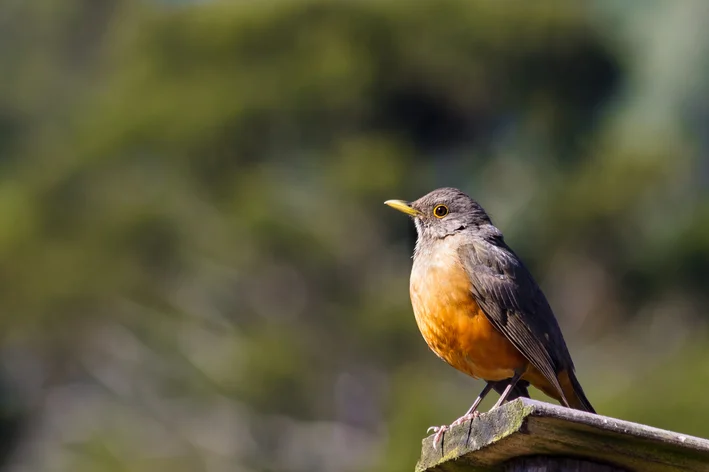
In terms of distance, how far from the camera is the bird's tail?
7039 mm

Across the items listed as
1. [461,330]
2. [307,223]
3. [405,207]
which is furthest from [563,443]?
[307,223]

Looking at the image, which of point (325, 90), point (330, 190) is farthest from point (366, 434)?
point (325, 90)

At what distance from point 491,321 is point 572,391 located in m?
0.76

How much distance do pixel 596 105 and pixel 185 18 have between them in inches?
339

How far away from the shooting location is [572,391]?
23.5ft

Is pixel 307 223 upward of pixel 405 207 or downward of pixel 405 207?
upward

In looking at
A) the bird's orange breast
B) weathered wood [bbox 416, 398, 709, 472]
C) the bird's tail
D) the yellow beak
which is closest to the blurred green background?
the yellow beak

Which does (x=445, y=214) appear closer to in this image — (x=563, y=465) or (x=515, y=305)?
(x=515, y=305)

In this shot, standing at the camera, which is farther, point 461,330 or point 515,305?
point 515,305

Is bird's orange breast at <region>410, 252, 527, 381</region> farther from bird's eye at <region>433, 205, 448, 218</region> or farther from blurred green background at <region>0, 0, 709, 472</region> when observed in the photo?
blurred green background at <region>0, 0, 709, 472</region>

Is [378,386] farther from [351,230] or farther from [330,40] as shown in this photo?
[330,40]

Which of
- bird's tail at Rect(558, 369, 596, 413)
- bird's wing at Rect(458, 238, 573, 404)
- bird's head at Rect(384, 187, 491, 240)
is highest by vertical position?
bird's head at Rect(384, 187, 491, 240)

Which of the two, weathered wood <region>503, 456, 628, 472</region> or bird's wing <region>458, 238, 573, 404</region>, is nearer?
weathered wood <region>503, 456, 628, 472</region>

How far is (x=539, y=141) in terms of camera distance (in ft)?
81.8
